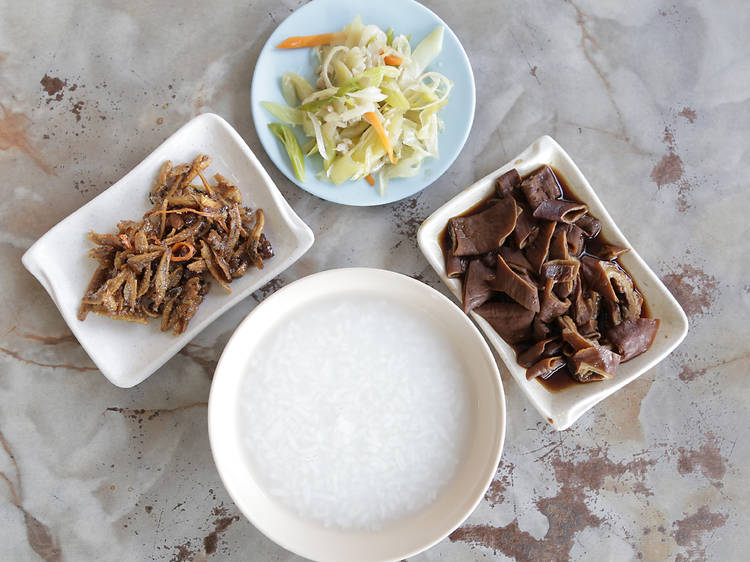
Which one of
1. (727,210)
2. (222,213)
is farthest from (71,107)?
(727,210)

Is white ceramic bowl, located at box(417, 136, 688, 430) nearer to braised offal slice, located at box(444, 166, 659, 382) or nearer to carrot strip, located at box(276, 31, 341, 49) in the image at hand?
braised offal slice, located at box(444, 166, 659, 382)

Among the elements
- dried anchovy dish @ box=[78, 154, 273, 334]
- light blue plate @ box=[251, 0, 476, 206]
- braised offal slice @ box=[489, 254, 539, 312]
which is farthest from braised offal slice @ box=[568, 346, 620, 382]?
dried anchovy dish @ box=[78, 154, 273, 334]

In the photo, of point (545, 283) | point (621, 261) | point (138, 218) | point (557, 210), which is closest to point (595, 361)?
point (545, 283)

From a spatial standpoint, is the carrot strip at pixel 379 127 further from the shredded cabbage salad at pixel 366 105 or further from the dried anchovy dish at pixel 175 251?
the dried anchovy dish at pixel 175 251

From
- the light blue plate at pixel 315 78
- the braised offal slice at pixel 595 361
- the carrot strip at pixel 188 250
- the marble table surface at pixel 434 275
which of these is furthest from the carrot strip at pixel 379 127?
the braised offal slice at pixel 595 361

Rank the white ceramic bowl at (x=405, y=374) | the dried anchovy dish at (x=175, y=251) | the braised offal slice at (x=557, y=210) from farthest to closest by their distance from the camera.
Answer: the braised offal slice at (x=557, y=210) → the dried anchovy dish at (x=175, y=251) → the white ceramic bowl at (x=405, y=374)

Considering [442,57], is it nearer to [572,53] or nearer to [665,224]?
[572,53]
